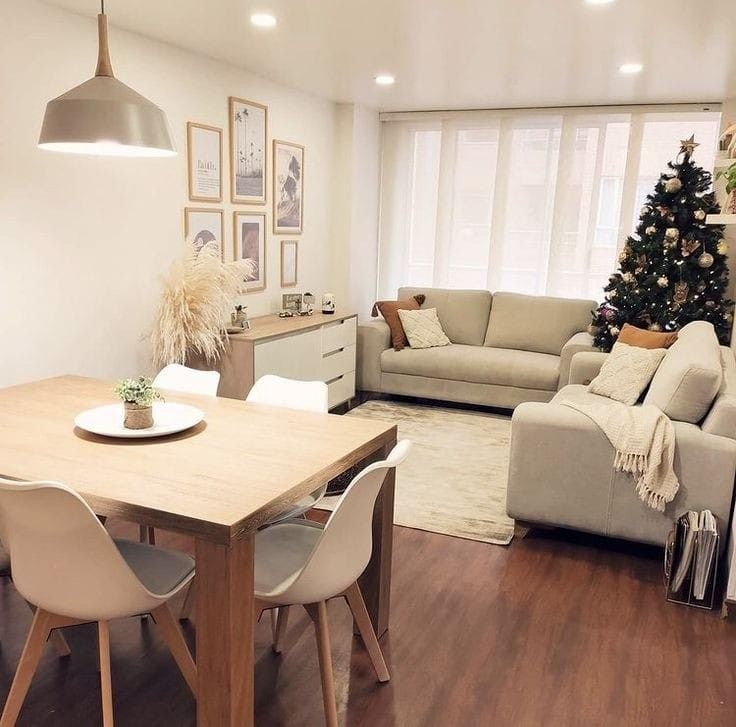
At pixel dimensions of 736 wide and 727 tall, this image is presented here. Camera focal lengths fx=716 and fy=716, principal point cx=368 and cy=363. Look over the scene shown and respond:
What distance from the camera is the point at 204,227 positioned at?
4535 mm

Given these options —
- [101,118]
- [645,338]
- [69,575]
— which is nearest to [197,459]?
[69,575]

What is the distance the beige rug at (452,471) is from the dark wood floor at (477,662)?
1.45 ft

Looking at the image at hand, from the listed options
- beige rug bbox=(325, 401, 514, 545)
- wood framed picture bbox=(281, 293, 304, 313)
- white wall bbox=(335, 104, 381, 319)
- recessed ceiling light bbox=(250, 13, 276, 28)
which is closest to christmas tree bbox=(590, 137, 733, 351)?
beige rug bbox=(325, 401, 514, 545)

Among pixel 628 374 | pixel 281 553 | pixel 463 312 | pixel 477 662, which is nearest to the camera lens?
pixel 281 553

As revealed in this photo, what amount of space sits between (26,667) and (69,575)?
38cm

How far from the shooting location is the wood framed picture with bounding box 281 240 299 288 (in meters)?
5.49

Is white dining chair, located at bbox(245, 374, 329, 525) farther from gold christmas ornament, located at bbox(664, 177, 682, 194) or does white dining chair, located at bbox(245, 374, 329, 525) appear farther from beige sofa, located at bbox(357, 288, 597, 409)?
gold christmas ornament, located at bbox(664, 177, 682, 194)

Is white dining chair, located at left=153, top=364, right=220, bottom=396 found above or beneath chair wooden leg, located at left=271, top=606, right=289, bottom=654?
above

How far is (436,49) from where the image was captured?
13.3 feet

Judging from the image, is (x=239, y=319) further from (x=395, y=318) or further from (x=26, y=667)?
(x=26, y=667)

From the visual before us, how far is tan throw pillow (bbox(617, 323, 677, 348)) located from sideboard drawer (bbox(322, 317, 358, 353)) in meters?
1.97

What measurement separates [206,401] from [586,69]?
3326 millimetres

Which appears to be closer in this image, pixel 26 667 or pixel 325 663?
pixel 26 667

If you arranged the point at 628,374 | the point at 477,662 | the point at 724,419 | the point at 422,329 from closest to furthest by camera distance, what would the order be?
the point at 477,662, the point at 724,419, the point at 628,374, the point at 422,329
